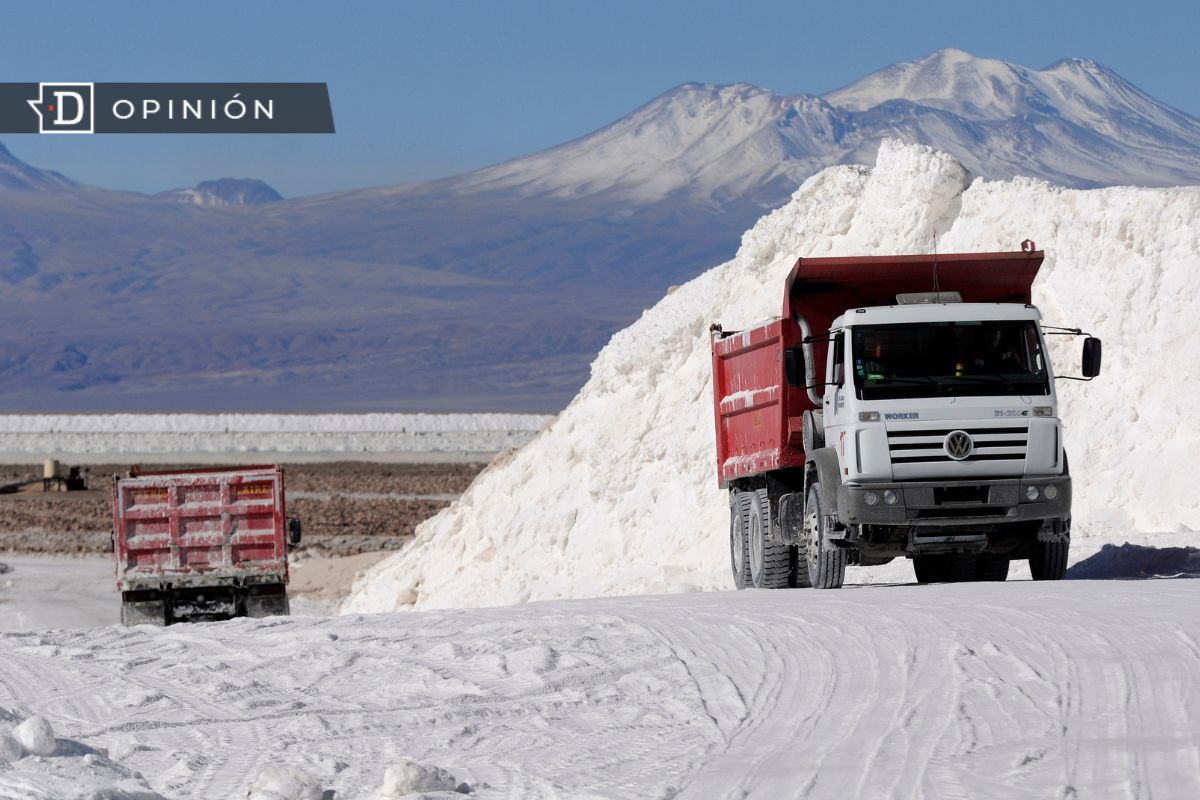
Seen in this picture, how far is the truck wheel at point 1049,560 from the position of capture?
1655 cm

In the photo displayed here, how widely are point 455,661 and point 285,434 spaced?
324 feet

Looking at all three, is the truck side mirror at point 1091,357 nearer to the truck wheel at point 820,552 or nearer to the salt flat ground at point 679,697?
the salt flat ground at point 679,697

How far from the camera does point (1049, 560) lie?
16641 millimetres

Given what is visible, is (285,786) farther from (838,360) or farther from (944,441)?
(838,360)

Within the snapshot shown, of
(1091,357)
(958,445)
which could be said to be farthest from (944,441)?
(1091,357)

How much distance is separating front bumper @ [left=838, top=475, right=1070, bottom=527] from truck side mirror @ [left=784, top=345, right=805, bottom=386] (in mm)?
1071

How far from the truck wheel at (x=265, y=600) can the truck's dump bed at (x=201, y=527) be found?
0.15 m

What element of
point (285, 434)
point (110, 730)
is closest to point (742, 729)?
point (110, 730)

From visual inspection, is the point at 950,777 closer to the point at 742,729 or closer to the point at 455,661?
the point at 742,729

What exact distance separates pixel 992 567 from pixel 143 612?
10.0 m

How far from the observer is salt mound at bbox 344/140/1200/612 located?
2397 centimetres

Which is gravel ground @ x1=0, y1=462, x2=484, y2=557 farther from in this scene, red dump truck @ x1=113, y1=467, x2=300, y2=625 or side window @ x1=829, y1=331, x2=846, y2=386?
side window @ x1=829, y1=331, x2=846, y2=386

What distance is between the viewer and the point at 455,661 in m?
12.7

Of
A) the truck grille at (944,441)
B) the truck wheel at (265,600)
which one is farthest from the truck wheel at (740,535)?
the truck wheel at (265,600)
